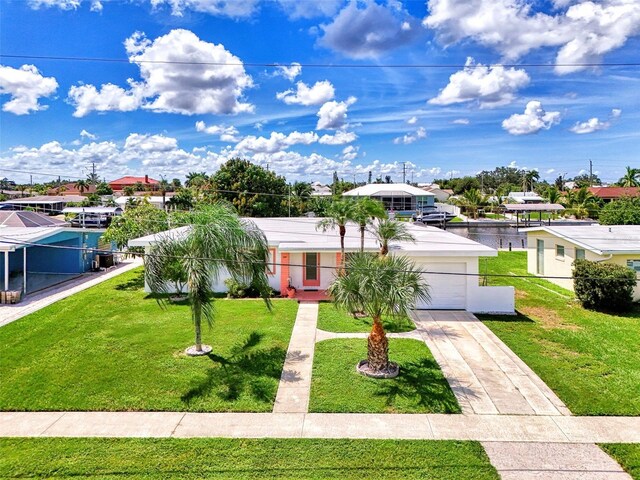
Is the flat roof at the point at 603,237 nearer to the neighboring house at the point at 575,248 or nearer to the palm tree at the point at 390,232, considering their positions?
the neighboring house at the point at 575,248

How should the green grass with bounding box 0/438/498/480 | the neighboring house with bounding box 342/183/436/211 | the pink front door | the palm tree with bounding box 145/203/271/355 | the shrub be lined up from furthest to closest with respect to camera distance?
the neighboring house with bounding box 342/183/436/211 → the pink front door → the shrub → the palm tree with bounding box 145/203/271/355 → the green grass with bounding box 0/438/498/480

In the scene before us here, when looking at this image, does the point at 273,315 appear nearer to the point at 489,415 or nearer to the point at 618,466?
the point at 489,415

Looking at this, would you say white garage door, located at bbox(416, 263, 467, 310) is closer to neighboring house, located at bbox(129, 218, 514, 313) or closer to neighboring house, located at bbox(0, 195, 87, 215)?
neighboring house, located at bbox(129, 218, 514, 313)

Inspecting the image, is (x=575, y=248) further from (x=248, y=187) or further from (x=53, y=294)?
(x=248, y=187)

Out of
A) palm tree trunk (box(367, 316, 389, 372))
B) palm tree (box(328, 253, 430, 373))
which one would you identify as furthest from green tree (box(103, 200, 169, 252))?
palm tree trunk (box(367, 316, 389, 372))

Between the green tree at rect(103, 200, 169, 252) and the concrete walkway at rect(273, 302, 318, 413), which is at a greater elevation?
the green tree at rect(103, 200, 169, 252)

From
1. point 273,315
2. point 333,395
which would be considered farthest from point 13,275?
point 333,395

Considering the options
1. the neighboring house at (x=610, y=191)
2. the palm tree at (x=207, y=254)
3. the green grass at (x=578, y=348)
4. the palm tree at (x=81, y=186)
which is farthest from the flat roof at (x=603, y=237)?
the palm tree at (x=81, y=186)
